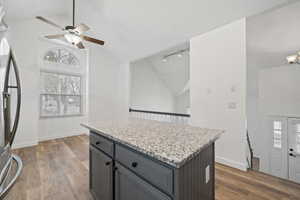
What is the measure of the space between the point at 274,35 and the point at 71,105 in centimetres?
597

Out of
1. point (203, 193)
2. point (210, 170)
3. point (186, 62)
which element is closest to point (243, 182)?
point (210, 170)

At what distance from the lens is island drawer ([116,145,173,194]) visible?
0.76 m

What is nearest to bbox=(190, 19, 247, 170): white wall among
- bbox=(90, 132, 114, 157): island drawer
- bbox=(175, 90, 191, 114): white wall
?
bbox=(90, 132, 114, 157): island drawer

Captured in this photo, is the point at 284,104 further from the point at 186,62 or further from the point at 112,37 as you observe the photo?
the point at 112,37

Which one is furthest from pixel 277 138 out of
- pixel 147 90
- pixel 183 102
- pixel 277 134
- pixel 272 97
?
pixel 147 90

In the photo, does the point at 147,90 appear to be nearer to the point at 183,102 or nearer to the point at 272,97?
the point at 183,102

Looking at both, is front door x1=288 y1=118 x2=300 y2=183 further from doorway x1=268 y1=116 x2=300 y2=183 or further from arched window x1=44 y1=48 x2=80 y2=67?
arched window x1=44 y1=48 x2=80 y2=67

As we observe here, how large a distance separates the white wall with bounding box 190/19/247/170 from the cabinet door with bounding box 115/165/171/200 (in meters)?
2.15

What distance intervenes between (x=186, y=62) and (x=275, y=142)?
3892mm

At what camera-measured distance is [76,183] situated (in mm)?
2020

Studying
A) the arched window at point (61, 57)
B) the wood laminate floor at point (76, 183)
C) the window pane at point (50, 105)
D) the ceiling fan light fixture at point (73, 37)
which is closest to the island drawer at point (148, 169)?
the wood laminate floor at point (76, 183)

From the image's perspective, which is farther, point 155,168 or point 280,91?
point 280,91

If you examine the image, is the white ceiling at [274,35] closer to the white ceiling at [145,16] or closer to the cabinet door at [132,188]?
the white ceiling at [145,16]

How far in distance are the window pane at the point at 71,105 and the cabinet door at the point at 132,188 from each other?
430cm
